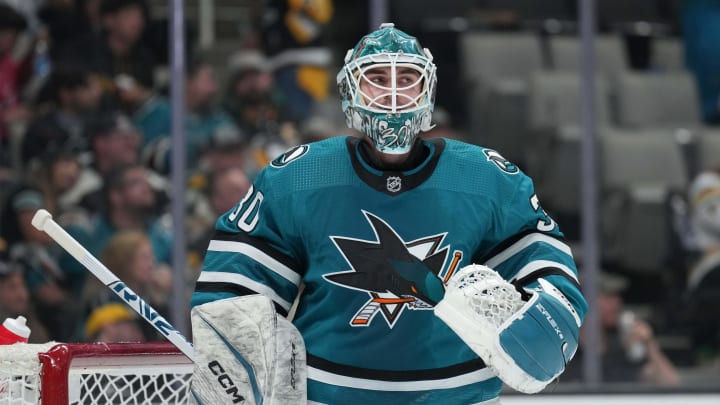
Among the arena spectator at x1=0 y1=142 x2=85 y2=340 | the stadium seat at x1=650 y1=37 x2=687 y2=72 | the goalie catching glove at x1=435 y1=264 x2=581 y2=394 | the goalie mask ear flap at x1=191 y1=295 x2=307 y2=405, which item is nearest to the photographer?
the goalie catching glove at x1=435 y1=264 x2=581 y2=394

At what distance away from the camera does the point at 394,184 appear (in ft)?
6.48

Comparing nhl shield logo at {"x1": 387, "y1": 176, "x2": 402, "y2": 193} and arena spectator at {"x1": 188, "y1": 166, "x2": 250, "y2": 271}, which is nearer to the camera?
nhl shield logo at {"x1": 387, "y1": 176, "x2": 402, "y2": 193}

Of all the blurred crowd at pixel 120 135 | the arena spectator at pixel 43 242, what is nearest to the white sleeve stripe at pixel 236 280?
the blurred crowd at pixel 120 135

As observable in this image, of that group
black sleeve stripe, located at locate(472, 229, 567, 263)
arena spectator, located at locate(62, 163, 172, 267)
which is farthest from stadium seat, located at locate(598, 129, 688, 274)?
black sleeve stripe, located at locate(472, 229, 567, 263)

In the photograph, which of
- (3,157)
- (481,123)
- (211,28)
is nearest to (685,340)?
(481,123)

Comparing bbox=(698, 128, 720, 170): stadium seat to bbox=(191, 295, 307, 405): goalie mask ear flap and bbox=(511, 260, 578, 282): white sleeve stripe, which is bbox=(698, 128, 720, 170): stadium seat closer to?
bbox=(511, 260, 578, 282): white sleeve stripe

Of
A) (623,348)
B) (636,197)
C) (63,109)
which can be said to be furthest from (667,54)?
(63,109)

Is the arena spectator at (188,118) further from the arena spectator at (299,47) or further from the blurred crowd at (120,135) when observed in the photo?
the arena spectator at (299,47)

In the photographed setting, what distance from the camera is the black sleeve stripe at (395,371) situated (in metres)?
1.98

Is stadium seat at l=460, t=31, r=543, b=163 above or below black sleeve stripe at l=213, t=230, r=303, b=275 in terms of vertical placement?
below

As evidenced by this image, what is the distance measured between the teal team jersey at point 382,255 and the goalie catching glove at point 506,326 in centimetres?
13

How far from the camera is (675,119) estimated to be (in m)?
4.01

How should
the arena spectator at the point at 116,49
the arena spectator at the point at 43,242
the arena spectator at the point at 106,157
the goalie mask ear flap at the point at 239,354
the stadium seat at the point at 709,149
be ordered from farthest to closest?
the stadium seat at the point at 709,149 → the arena spectator at the point at 116,49 → the arena spectator at the point at 106,157 → the arena spectator at the point at 43,242 → the goalie mask ear flap at the point at 239,354

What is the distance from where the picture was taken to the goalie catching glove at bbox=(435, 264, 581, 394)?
5.84 ft
